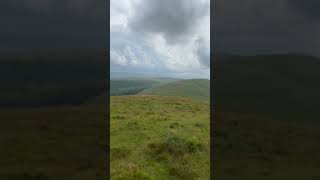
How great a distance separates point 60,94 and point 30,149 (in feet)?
76.8

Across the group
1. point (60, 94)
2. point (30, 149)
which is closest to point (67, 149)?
point (30, 149)

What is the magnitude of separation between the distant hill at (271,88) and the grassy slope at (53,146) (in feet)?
39.6

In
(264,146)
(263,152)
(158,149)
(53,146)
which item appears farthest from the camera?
(264,146)

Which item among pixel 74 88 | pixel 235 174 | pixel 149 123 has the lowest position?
pixel 235 174

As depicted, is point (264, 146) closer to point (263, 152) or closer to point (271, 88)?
point (263, 152)

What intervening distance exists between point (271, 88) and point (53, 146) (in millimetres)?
60632

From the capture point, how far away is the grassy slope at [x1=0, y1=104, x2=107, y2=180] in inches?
725

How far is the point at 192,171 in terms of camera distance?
753 inches

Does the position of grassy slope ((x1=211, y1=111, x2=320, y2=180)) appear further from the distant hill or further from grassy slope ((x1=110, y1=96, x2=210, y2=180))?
the distant hill

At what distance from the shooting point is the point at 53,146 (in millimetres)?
22672

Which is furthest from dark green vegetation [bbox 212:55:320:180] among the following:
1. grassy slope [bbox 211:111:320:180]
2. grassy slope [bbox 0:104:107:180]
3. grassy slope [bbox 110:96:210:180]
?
grassy slope [bbox 0:104:107:180]

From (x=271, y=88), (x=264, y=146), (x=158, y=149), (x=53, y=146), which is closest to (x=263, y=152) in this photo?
Answer: (x=264, y=146)

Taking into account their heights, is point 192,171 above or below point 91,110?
below

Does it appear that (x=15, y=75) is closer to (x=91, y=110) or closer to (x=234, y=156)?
(x=91, y=110)
